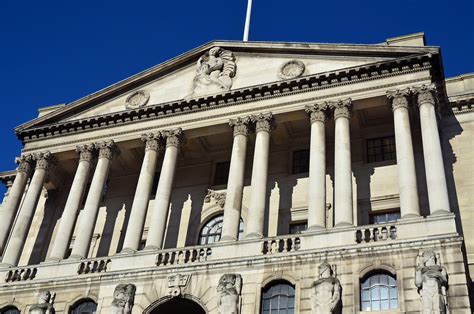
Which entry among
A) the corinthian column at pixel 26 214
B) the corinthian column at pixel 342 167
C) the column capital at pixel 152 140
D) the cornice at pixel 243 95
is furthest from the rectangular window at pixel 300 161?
the corinthian column at pixel 26 214

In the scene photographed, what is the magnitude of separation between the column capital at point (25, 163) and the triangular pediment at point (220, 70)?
2040mm

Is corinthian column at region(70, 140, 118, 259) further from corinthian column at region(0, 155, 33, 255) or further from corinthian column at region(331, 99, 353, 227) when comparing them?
corinthian column at region(331, 99, 353, 227)

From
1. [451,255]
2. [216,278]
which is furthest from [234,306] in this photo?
[451,255]

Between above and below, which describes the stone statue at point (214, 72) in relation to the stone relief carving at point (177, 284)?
above

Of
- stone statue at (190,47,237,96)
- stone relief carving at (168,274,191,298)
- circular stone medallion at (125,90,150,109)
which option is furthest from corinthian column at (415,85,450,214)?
circular stone medallion at (125,90,150,109)

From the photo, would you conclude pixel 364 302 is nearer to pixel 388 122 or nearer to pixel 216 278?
pixel 216 278

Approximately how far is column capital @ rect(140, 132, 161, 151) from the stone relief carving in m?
9.51

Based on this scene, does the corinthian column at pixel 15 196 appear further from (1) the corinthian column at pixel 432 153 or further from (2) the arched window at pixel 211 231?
(1) the corinthian column at pixel 432 153

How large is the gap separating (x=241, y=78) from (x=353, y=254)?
558 inches

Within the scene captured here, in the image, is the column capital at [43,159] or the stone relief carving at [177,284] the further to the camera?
the column capital at [43,159]

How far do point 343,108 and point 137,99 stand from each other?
13368 millimetres

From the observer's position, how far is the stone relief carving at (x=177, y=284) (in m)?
29.5

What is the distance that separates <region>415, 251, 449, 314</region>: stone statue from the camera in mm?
24000

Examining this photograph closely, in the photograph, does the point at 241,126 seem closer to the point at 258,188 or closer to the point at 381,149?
the point at 258,188
